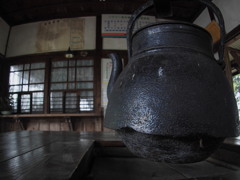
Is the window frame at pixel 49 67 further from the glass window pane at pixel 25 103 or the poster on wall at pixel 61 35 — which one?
the glass window pane at pixel 25 103

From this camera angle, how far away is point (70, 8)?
3.26m

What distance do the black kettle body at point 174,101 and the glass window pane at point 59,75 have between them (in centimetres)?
312

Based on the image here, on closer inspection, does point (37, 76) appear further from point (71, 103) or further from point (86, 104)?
point (86, 104)

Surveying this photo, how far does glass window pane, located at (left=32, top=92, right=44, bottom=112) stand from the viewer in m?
3.24

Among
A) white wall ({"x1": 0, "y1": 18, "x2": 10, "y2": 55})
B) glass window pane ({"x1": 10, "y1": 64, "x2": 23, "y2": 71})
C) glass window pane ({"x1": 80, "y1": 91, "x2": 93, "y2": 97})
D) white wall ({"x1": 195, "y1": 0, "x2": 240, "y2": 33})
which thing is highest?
white wall ({"x1": 0, "y1": 18, "x2": 10, "y2": 55})

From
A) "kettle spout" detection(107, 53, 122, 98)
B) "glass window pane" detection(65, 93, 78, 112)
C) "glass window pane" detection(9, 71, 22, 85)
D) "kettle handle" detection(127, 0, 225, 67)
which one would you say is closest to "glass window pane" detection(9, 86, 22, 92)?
"glass window pane" detection(9, 71, 22, 85)

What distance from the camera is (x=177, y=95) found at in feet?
1.00

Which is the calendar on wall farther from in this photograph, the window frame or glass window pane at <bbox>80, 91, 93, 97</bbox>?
glass window pane at <bbox>80, 91, 93, 97</bbox>

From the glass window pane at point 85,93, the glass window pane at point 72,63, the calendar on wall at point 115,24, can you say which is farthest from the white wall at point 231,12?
the glass window pane at point 72,63

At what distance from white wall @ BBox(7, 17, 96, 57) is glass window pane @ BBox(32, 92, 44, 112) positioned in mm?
962

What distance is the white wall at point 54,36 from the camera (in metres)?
3.31

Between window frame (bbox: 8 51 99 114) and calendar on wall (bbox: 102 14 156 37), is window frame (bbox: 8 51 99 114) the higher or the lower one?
the lower one

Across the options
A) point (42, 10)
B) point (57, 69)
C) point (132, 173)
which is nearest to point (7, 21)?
point (42, 10)

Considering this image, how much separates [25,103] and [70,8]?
2306 mm
